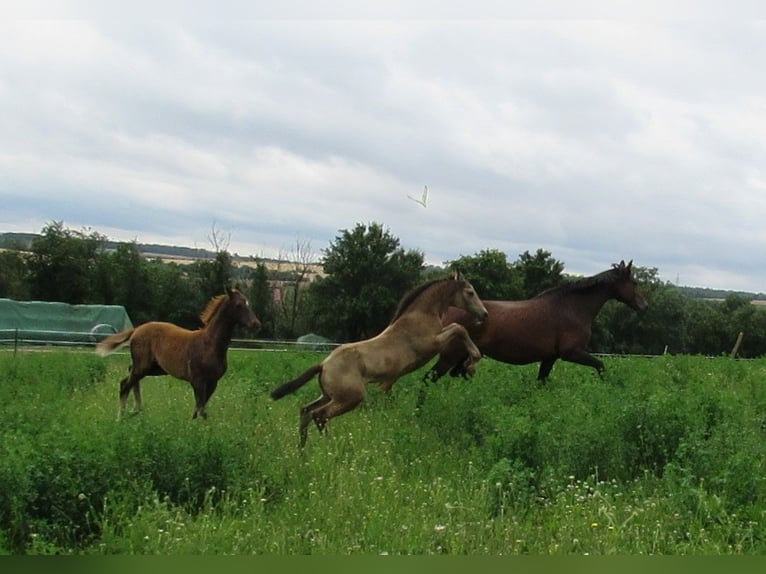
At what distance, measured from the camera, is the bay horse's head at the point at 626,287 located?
531 inches

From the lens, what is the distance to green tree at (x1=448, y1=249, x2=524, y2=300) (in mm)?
37844

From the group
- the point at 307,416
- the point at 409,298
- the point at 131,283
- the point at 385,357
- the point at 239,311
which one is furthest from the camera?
the point at 131,283

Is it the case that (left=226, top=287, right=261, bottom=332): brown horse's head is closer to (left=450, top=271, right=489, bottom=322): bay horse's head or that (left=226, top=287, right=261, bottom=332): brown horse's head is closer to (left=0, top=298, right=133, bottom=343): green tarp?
(left=450, top=271, right=489, bottom=322): bay horse's head

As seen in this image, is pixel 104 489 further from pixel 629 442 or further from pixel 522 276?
pixel 522 276

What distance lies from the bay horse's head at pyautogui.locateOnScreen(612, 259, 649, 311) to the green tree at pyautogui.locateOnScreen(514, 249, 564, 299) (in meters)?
24.9

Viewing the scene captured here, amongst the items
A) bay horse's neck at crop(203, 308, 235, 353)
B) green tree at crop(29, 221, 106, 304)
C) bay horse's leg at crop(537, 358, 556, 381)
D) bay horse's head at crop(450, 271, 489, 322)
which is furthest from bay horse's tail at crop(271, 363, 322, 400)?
green tree at crop(29, 221, 106, 304)

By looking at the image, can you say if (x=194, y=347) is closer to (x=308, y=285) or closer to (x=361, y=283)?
(x=361, y=283)

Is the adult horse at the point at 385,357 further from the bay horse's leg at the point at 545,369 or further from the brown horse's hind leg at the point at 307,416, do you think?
the bay horse's leg at the point at 545,369

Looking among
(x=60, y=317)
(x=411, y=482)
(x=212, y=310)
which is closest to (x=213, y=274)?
(x=60, y=317)

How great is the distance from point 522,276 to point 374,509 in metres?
33.8

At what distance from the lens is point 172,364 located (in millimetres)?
11469

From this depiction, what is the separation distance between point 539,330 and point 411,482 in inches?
239

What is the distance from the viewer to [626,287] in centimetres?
1356

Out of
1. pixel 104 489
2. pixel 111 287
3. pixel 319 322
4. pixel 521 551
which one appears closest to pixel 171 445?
pixel 104 489
